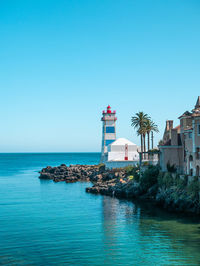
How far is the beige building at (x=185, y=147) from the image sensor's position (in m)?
39.0

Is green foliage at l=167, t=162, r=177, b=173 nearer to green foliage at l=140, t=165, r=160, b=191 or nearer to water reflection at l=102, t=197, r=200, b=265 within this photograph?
green foliage at l=140, t=165, r=160, b=191

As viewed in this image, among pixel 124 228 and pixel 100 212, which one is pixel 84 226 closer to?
pixel 124 228

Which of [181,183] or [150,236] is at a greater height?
[181,183]

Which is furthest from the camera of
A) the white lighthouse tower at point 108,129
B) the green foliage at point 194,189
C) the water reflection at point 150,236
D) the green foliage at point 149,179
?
the white lighthouse tower at point 108,129

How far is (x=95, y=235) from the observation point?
29.0 m

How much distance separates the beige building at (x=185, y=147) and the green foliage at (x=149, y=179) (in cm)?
144

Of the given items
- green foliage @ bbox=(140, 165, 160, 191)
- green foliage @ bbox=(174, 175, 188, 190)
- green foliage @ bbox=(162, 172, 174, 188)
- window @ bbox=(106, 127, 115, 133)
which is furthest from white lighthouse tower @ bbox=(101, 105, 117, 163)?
green foliage @ bbox=(174, 175, 188, 190)

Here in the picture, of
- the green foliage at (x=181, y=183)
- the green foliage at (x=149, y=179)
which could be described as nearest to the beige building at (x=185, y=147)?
the green foliage at (x=181, y=183)

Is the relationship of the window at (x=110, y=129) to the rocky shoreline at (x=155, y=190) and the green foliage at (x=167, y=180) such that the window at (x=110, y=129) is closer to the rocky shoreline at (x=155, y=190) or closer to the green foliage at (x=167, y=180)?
the rocky shoreline at (x=155, y=190)

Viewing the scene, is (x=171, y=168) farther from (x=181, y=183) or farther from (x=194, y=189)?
(x=194, y=189)

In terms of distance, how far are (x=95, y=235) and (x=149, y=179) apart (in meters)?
20.8

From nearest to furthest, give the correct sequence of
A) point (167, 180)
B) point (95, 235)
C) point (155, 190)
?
point (95, 235) → point (167, 180) → point (155, 190)

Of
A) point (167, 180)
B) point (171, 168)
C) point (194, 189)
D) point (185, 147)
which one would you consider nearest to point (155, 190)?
point (167, 180)

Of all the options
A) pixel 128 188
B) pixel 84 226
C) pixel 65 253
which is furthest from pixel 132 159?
pixel 65 253
